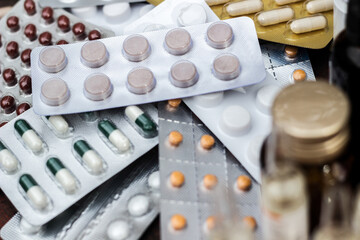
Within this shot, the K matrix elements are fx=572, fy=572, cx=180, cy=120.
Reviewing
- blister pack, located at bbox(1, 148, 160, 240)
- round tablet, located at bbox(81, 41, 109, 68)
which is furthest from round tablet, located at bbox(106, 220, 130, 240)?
round tablet, located at bbox(81, 41, 109, 68)

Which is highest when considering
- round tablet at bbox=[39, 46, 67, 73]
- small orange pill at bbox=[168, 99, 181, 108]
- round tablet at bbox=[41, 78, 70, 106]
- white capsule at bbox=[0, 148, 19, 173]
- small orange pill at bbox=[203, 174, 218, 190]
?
round tablet at bbox=[39, 46, 67, 73]

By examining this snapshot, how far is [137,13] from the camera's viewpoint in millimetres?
898

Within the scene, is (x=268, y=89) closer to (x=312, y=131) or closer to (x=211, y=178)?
(x=211, y=178)

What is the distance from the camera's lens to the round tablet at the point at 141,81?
0.70 metres

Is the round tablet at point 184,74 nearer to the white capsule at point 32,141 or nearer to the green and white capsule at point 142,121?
the green and white capsule at point 142,121

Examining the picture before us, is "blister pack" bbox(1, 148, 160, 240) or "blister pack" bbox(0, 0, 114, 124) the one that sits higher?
"blister pack" bbox(0, 0, 114, 124)

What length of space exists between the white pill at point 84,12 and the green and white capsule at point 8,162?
0.94 ft

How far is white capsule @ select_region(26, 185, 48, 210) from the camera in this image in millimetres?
651

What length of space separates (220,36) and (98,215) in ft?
0.89

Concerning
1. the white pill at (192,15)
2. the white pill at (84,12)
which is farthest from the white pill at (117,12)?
the white pill at (192,15)

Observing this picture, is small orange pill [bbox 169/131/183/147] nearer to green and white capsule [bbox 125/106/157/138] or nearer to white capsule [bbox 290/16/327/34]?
green and white capsule [bbox 125/106/157/138]

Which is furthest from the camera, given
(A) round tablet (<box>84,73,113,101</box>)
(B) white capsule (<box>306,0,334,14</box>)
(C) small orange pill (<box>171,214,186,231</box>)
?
(B) white capsule (<box>306,0,334,14</box>)

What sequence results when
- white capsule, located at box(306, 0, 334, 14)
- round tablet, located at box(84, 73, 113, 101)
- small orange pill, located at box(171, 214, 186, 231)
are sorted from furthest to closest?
white capsule, located at box(306, 0, 334, 14) → round tablet, located at box(84, 73, 113, 101) → small orange pill, located at box(171, 214, 186, 231)

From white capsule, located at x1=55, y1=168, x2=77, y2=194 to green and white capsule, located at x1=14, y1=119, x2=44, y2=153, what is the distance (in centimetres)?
5
